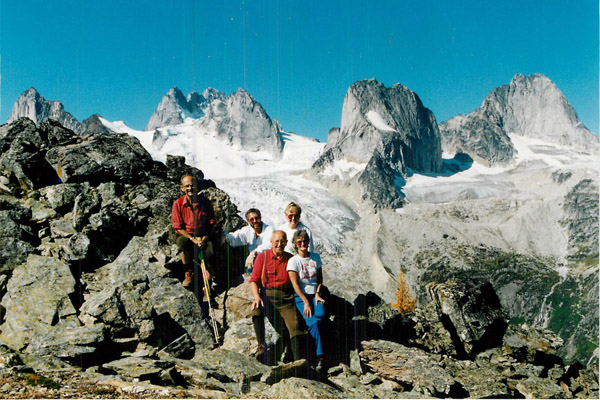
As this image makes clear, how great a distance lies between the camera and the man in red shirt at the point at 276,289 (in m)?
9.89

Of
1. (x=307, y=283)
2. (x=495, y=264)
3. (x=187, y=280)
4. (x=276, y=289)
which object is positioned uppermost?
(x=495, y=264)

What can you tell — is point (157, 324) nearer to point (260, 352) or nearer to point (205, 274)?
point (205, 274)

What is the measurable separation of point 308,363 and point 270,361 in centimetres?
129

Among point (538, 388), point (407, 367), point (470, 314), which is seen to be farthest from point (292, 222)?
point (538, 388)

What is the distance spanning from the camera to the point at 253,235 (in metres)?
12.0

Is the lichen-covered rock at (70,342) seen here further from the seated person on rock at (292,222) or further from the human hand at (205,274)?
the seated person on rock at (292,222)

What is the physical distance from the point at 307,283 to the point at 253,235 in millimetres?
2638

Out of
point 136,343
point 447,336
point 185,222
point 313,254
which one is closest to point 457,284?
point 447,336

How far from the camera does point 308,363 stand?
9844 mm

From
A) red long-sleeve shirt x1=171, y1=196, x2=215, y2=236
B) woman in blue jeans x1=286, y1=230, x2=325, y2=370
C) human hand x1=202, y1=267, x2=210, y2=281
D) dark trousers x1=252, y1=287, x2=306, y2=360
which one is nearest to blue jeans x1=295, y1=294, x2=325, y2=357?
woman in blue jeans x1=286, y1=230, x2=325, y2=370

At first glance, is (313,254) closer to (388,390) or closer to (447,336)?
(388,390)

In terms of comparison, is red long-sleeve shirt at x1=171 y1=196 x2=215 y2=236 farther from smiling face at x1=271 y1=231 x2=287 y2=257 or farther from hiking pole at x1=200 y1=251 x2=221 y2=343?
smiling face at x1=271 y1=231 x2=287 y2=257

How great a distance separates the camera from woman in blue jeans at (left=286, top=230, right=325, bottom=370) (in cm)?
979

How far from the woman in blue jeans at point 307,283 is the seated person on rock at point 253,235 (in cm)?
163
